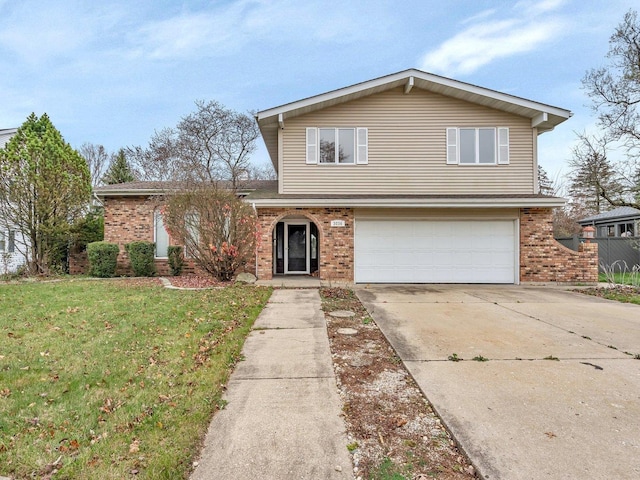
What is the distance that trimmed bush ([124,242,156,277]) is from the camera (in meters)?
12.5

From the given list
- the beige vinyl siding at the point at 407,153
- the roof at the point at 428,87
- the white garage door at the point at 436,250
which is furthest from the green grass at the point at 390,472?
the roof at the point at 428,87

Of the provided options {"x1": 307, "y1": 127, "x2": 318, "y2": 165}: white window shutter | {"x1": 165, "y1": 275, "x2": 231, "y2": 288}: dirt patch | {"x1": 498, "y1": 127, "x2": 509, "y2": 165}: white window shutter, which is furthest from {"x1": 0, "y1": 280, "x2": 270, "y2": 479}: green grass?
{"x1": 498, "y1": 127, "x2": 509, "y2": 165}: white window shutter

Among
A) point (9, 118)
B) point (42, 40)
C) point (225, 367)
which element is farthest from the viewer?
point (9, 118)

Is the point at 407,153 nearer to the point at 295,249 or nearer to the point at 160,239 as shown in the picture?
the point at 295,249

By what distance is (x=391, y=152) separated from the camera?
1154 centimetres

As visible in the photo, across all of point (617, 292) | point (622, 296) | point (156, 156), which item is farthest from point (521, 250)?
point (156, 156)

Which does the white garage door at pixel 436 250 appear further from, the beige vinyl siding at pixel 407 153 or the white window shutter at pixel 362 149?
the white window shutter at pixel 362 149

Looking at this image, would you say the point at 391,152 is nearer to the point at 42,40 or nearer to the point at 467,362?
the point at 467,362

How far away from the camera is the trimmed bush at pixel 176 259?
41.8 ft

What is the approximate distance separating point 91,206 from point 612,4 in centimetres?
2146

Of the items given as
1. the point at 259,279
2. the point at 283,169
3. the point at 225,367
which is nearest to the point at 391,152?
the point at 283,169

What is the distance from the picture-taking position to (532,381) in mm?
3588

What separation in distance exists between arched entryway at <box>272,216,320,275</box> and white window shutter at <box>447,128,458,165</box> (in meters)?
5.08

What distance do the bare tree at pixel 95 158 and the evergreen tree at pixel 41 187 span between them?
1969cm
